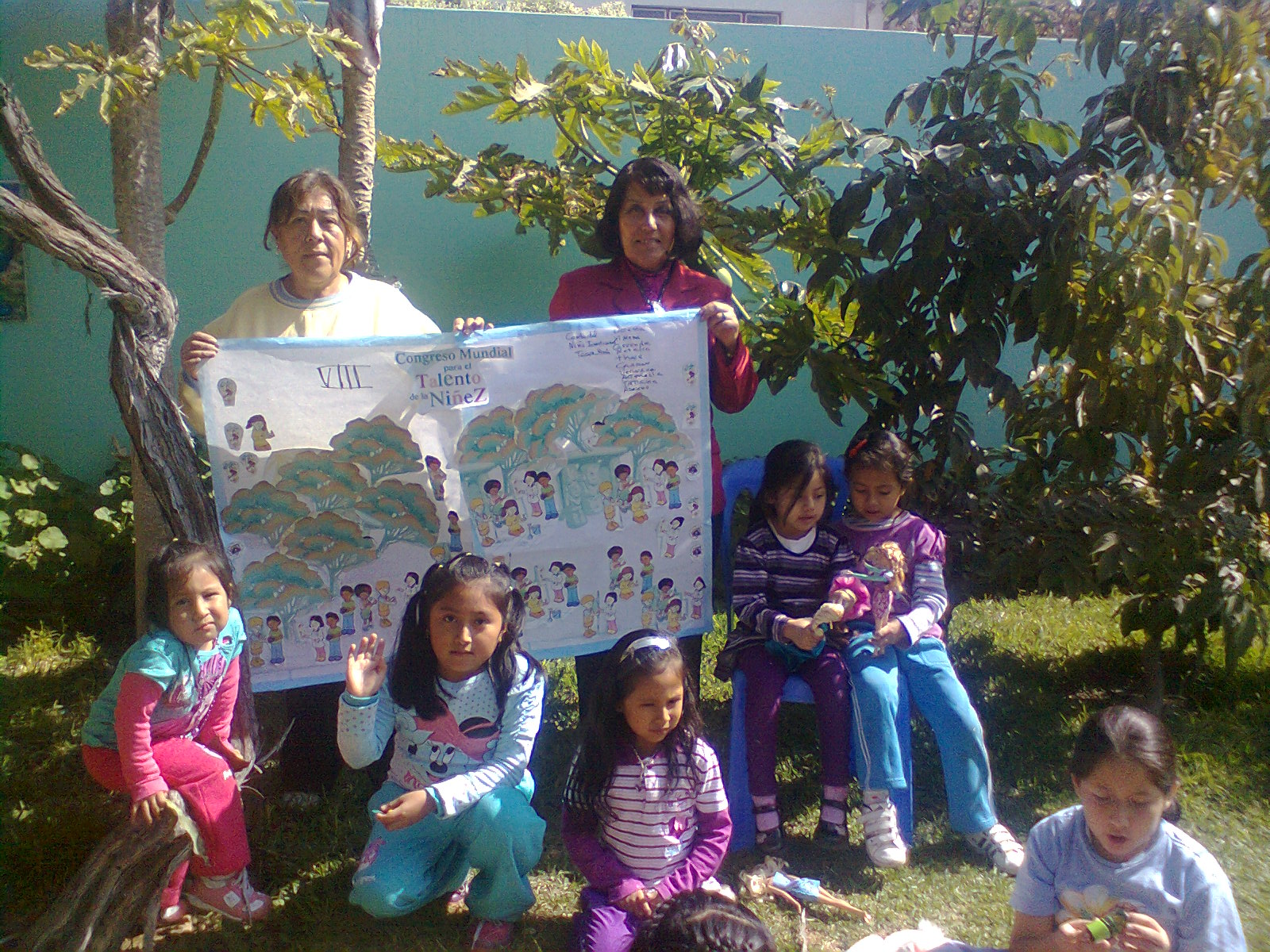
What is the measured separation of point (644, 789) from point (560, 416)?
1120mm

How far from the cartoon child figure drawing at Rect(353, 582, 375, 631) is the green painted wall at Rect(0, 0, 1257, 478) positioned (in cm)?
252

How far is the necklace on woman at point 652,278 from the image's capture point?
3.10 metres

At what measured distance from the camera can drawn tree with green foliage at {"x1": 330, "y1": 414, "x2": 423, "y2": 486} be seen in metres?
2.83

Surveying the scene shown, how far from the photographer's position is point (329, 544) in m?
2.87

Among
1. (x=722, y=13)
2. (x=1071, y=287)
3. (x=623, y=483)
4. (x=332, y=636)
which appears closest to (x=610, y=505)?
(x=623, y=483)

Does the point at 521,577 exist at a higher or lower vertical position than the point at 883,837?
higher

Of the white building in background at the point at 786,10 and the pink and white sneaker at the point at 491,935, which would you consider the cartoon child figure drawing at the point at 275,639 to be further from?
the white building in background at the point at 786,10

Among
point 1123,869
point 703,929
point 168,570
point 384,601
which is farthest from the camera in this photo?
point 384,601

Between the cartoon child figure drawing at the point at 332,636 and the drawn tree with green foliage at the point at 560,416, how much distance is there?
742 mm

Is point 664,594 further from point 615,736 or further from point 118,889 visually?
point 118,889

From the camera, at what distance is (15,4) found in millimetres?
4488

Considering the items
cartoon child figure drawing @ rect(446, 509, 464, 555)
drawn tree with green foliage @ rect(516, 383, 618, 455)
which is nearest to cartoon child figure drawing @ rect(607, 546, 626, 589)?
drawn tree with green foliage @ rect(516, 383, 618, 455)

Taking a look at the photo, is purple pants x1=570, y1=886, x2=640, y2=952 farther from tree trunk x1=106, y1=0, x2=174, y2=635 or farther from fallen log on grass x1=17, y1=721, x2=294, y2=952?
tree trunk x1=106, y1=0, x2=174, y2=635

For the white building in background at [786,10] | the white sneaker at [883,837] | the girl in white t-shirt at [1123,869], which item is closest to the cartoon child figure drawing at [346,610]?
the white sneaker at [883,837]
